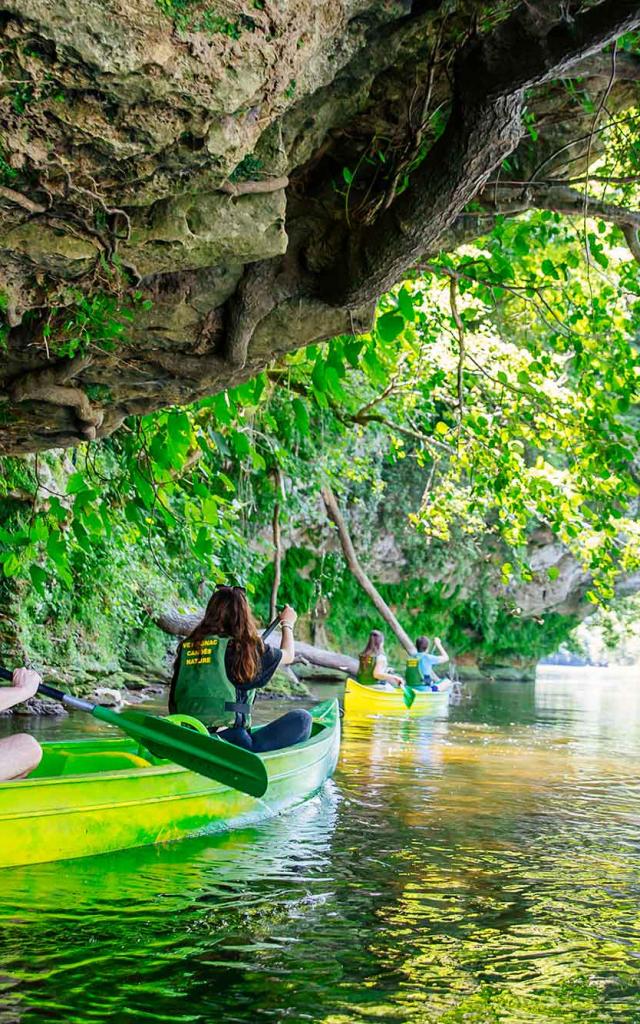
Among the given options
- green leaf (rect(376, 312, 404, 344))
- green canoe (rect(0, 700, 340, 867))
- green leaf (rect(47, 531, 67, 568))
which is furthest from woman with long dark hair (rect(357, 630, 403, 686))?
green leaf (rect(376, 312, 404, 344))

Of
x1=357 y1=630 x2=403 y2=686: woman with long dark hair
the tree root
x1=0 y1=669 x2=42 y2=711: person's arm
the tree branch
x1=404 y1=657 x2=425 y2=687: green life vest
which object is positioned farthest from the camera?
x1=404 y1=657 x2=425 y2=687: green life vest

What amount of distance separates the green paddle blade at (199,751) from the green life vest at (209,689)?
0.87 metres

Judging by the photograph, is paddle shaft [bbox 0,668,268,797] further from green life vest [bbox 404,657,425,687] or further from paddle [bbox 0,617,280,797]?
green life vest [bbox 404,657,425,687]

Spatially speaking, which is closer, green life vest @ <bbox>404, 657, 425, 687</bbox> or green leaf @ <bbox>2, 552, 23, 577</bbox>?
green leaf @ <bbox>2, 552, 23, 577</bbox>

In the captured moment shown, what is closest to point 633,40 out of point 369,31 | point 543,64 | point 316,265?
point 543,64

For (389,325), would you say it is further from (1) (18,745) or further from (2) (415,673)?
(2) (415,673)

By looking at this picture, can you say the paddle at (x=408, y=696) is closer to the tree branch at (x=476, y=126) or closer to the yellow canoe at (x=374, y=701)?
the yellow canoe at (x=374, y=701)

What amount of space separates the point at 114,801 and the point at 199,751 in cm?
57

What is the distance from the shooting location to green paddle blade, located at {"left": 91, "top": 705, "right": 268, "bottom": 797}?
19.0 ft

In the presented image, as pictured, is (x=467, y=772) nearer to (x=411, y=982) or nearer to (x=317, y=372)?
(x=317, y=372)

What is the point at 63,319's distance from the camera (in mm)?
5254

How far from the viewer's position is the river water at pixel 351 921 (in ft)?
11.7

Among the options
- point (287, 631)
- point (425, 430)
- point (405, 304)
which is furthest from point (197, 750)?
point (425, 430)

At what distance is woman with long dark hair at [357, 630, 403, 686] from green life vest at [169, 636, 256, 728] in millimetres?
10383
